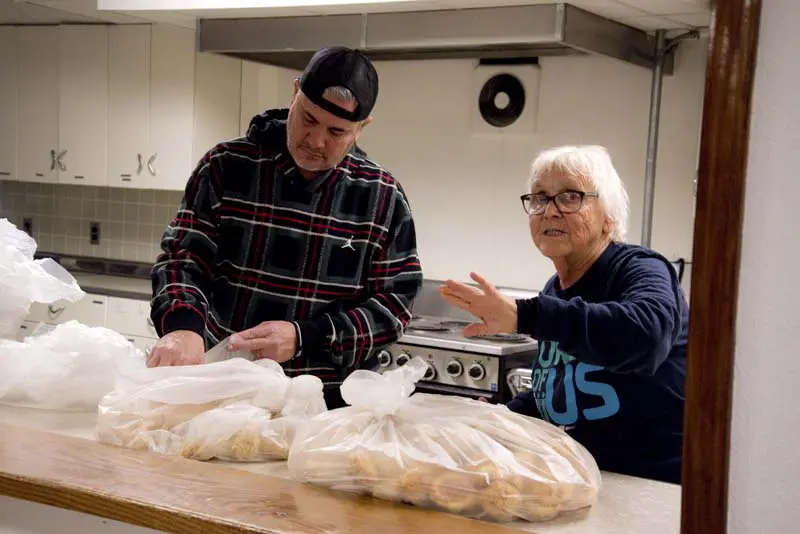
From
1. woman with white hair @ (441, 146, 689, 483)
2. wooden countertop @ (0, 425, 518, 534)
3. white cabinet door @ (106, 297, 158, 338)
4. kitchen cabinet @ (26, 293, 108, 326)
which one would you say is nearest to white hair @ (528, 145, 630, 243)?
woman with white hair @ (441, 146, 689, 483)

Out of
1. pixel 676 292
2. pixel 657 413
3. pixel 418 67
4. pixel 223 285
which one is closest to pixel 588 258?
pixel 676 292

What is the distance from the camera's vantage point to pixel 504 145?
4180 mm

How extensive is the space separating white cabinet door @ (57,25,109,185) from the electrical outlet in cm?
44

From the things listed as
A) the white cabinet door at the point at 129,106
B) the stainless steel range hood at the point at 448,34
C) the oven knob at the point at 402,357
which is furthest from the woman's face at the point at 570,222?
the white cabinet door at the point at 129,106

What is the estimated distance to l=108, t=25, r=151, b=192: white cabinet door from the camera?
473 centimetres

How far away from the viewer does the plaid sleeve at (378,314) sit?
202 cm

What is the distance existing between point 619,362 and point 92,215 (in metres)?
4.38

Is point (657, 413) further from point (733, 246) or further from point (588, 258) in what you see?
point (733, 246)

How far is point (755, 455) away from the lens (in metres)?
1.01

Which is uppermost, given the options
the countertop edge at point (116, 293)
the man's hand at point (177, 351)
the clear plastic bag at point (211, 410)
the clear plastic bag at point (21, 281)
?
the clear plastic bag at point (21, 281)

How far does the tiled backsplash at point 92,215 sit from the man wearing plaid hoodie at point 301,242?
310 centimetres

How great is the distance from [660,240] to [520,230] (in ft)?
1.95

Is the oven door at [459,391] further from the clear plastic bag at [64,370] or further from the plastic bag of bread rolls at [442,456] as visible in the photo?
the plastic bag of bread rolls at [442,456]

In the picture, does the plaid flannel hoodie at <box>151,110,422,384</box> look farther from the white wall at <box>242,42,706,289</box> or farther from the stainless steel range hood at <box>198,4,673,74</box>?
the white wall at <box>242,42,706,289</box>
